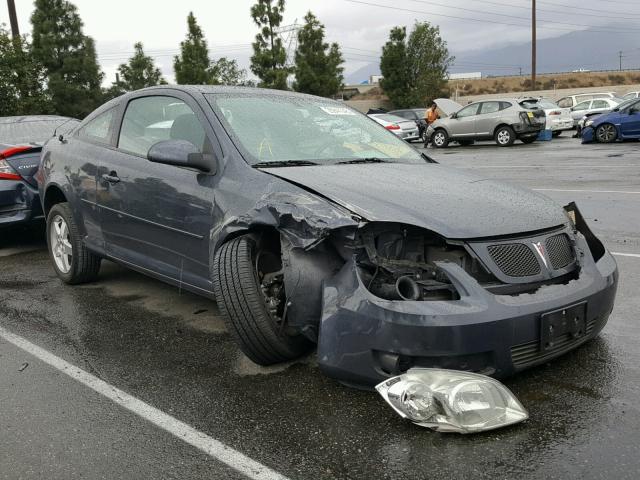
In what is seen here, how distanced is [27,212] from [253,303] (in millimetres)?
4361

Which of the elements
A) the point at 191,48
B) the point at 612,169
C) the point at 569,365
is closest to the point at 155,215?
the point at 569,365

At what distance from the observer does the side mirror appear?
149 inches

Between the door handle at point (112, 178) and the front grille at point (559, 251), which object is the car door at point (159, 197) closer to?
the door handle at point (112, 178)

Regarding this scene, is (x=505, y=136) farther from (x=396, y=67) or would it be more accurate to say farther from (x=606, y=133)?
(x=396, y=67)

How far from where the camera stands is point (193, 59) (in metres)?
40.3

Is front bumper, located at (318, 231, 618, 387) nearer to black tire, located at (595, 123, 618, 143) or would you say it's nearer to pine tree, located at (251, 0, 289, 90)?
black tire, located at (595, 123, 618, 143)

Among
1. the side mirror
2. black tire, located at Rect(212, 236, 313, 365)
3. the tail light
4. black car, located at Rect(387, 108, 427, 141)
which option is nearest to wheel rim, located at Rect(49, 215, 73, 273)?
the tail light

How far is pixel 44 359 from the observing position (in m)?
3.89

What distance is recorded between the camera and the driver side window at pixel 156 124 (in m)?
4.18

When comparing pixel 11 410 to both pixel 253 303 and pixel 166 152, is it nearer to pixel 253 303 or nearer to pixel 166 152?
pixel 253 303

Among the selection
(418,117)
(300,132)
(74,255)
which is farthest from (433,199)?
(418,117)

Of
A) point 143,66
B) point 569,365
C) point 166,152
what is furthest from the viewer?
point 143,66

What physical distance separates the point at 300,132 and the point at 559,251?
72.7 inches

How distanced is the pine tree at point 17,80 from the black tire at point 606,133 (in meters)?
17.1
